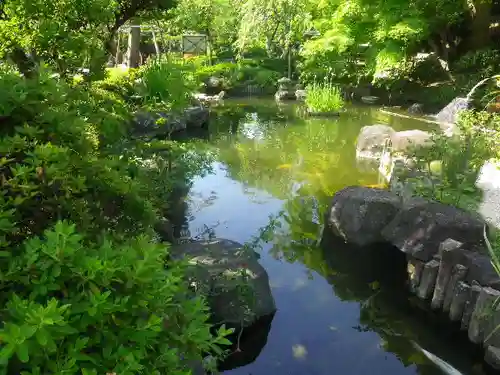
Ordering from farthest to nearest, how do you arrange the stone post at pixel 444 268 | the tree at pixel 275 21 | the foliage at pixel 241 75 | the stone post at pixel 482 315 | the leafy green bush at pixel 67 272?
the foliage at pixel 241 75 < the tree at pixel 275 21 < the stone post at pixel 444 268 < the stone post at pixel 482 315 < the leafy green bush at pixel 67 272

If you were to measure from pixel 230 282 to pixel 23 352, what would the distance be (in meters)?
2.96

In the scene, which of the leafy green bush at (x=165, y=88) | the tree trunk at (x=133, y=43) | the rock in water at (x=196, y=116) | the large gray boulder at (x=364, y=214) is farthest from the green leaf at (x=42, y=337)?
the tree trunk at (x=133, y=43)

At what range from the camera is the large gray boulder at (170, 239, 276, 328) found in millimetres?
3906

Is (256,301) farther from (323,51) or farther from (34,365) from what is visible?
(323,51)

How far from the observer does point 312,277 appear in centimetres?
514

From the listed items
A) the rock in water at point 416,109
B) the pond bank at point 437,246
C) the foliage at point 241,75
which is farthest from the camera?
the foliage at point 241,75

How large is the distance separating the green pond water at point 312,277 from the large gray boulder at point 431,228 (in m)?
0.45

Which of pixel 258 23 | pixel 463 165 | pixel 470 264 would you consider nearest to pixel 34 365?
pixel 470 264

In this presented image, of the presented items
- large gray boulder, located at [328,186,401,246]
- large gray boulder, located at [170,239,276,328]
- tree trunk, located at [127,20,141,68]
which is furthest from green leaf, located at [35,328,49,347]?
tree trunk, located at [127,20,141,68]

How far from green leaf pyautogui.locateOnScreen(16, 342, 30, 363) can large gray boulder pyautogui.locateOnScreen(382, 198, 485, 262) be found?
4159mm

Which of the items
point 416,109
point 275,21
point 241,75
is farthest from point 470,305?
point 275,21

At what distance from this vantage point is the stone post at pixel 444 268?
429cm

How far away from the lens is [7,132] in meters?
1.70

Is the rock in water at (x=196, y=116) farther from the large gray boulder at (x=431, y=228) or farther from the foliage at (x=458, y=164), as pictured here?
the large gray boulder at (x=431, y=228)
